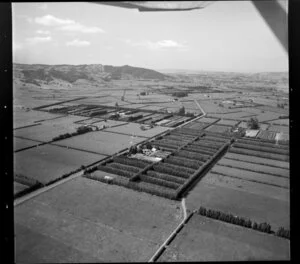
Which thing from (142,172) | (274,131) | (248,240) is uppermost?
(274,131)

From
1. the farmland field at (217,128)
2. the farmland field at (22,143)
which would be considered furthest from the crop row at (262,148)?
the farmland field at (22,143)

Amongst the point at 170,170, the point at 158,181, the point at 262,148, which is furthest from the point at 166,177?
the point at 262,148

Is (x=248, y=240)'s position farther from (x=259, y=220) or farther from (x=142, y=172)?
(x=142, y=172)

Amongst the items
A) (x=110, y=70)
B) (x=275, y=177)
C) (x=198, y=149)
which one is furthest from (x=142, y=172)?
(x=110, y=70)

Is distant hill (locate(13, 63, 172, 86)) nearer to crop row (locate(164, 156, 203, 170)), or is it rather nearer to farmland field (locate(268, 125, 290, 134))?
crop row (locate(164, 156, 203, 170))

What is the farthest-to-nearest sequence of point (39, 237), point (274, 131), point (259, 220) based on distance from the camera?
point (274, 131)
point (259, 220)
point (39, 237)

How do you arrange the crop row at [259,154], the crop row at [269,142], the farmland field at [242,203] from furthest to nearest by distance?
the crop row at [269,142] → the crop row at [259,154] → the farmland field at [242,203]

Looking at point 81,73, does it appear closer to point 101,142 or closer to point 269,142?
point 101,142

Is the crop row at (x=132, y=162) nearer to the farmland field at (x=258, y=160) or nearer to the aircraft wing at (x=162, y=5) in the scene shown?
the farmland field at (x=258, y=160)
